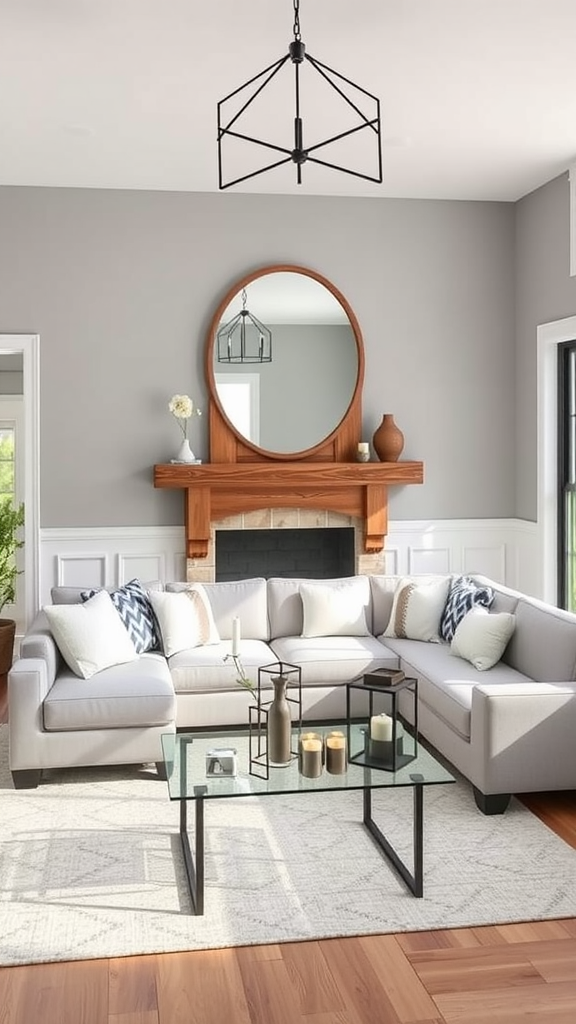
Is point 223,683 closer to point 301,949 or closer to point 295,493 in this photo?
point 295,493

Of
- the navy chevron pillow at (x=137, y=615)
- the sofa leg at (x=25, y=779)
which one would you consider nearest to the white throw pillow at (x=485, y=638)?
the navy chevron pillow at (x=137, y=615)

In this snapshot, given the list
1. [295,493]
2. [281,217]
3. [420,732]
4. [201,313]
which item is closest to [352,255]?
[281,217]

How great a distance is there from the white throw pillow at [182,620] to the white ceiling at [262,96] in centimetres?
234

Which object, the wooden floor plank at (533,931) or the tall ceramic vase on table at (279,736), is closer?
the wooden floor plank at (533,931)

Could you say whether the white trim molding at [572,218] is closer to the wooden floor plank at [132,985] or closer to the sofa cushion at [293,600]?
the sofa cushion at [293,600]

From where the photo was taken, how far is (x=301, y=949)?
2982 mm

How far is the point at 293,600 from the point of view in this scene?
18.7 feet

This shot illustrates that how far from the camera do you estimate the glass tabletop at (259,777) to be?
3.33 m

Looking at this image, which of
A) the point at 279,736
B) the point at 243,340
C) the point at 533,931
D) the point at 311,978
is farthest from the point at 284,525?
the point at 311,978

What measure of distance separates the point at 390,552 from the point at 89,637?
240 centimetres

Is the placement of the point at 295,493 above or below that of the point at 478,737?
above

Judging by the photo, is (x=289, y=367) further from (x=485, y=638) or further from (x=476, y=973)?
(x=476, y=973)

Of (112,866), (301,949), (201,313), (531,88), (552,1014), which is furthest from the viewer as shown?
(201,313)

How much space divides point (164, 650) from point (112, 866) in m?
1.69
